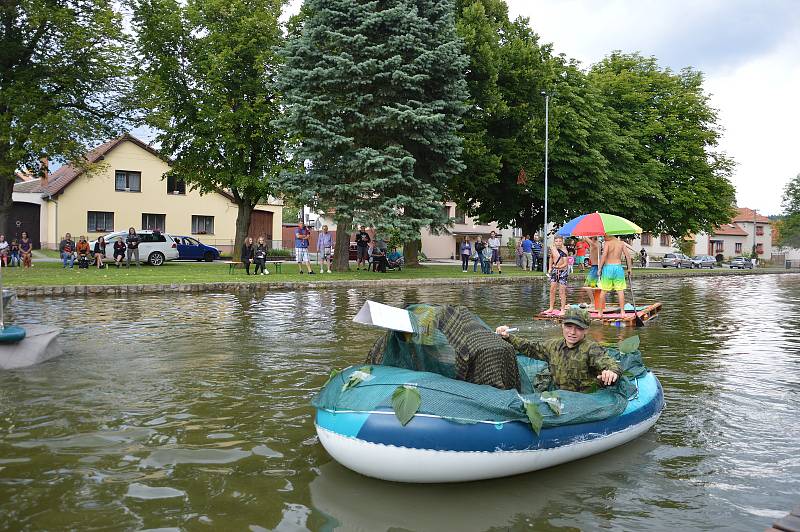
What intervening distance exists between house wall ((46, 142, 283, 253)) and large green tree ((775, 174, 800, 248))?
86122 mm

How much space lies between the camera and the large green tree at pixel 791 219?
102812mm

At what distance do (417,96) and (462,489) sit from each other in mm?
26042

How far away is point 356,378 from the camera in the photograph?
5828 millimetres

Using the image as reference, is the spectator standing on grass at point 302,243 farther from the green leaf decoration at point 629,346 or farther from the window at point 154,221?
the window at point 154,221

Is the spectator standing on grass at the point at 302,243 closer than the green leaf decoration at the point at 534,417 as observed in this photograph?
No

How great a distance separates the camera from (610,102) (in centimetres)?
4825

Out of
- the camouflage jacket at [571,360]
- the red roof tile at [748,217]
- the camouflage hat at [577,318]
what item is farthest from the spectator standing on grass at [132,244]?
the red roof tile at [748,217]

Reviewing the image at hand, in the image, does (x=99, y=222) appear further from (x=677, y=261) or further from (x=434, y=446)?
(x=677, y=261)

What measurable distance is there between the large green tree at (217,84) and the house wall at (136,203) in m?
11.3

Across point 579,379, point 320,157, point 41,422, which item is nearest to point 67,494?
point 41,422

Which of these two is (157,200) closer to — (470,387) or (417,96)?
(417,96)

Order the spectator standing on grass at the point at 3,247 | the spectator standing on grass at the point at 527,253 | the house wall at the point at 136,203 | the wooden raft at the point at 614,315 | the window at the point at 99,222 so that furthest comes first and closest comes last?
the window at the point at 99,222 < the house wall at the point at 136,203 < the spectator standing on grass at the point at 527,253 < the spectator standing on grass at the point at 3,247 < the wooden raft at the point at 614,315

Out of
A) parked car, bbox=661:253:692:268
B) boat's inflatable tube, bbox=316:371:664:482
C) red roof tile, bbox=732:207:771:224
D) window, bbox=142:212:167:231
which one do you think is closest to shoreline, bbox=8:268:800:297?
boat's inflatable tube, bbox=316:371:664:482

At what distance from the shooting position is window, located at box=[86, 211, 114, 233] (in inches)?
1893
